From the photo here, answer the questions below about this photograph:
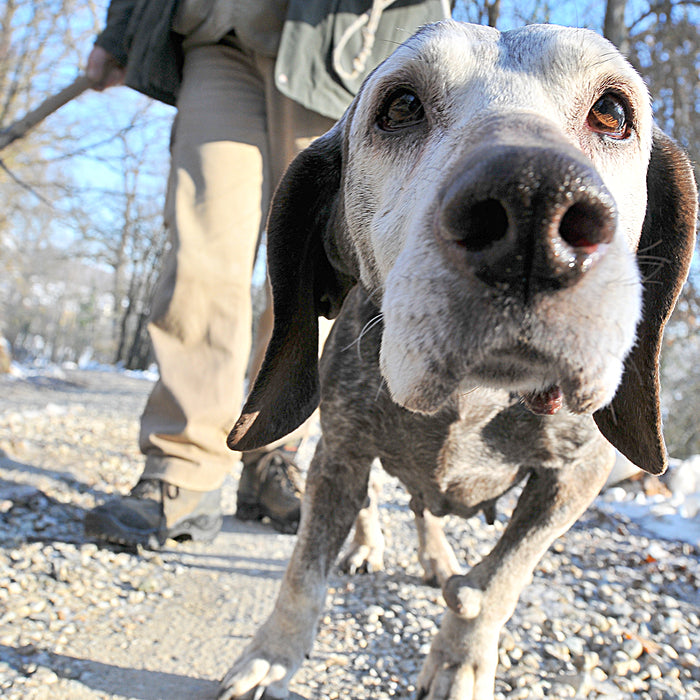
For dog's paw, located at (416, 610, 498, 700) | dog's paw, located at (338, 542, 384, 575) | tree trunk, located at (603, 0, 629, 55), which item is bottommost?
dog's paw, located at (338, 542, 384, 575)

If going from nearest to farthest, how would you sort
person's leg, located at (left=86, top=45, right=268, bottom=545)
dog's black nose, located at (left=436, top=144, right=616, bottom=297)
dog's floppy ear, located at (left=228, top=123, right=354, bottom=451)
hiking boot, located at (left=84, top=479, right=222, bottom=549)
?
1. dog's black nose, located at (left=436, top=144, right=616, bottom=297)
2. dog's floppy ear, located at (left=228, top=123, right=354, bottom=451)
3. hiking boot, located at (left=84, top=479, right=222, bottom=549)
4. person's leg, located at (left=86, top=45, right=268, bottom=545)

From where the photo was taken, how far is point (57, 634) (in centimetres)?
204

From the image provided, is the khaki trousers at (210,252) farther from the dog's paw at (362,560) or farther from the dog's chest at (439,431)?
the dog's chest at (439,431)

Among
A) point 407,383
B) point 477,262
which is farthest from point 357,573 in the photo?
point 477,262

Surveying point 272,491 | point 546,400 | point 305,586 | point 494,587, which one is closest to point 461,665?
point 494,587

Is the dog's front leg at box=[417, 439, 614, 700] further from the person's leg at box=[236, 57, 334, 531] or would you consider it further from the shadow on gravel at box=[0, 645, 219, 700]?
the person's leg at box=[236, 57, 334, 531]

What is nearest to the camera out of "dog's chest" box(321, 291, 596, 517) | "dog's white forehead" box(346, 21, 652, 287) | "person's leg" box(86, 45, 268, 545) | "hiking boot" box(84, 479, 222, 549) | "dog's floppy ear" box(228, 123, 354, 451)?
"dog's white forehead" box(346, 21, 652, 287)

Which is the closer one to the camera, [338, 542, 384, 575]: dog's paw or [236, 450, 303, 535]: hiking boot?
[338, 542, 384, 575]: dog's paw

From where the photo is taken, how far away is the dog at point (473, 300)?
41.1 inches

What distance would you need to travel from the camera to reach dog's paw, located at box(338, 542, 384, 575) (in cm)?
292

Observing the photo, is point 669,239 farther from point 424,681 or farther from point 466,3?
point 466,3

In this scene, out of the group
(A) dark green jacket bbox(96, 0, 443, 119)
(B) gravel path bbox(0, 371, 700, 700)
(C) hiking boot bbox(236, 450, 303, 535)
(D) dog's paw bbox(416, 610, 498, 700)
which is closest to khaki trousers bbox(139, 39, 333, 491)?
(A) dark green jacket bbox(96, 0, 443, 119)

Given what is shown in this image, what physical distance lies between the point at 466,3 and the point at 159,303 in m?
7.47

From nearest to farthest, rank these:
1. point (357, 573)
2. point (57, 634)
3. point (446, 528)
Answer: point (57, 634), point (357, 573), point (446, 528)
